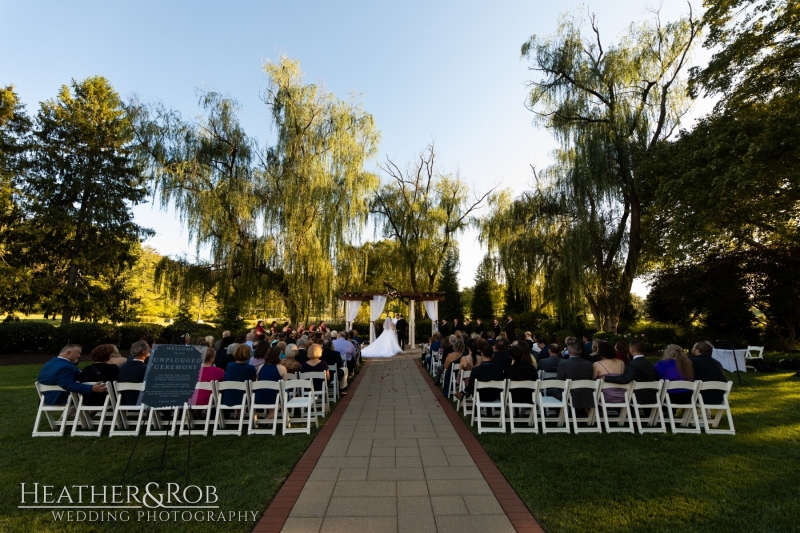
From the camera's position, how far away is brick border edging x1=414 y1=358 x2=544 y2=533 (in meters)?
3.27

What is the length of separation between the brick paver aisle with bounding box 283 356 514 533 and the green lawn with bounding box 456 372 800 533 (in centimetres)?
45

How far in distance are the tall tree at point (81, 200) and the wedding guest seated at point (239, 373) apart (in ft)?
58.2

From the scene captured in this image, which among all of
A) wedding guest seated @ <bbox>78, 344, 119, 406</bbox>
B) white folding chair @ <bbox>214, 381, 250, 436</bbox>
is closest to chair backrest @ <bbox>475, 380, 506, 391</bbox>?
white folding chair @ <bbox>214, 381, 250, 436</bbox>

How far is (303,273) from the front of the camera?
17812 millimetres

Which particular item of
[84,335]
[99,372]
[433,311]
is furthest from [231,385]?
[84,335]

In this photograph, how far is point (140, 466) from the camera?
4570 millimetres

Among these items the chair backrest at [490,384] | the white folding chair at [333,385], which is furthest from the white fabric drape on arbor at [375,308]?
the chair backrest at [490,384]

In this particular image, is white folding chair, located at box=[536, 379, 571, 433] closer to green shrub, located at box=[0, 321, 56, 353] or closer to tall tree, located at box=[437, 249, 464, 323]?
green shrub, located at box=[0, 321, 56, 353]

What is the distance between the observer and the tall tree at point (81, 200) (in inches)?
783

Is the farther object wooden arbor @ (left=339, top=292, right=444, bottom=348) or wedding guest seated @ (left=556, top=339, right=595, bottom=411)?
wooden arbor @ (left=339, top=292, right=444, bottom=348)

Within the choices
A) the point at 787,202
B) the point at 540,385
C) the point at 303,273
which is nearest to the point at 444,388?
the point at 540,385

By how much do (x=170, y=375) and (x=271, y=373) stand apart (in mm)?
2154

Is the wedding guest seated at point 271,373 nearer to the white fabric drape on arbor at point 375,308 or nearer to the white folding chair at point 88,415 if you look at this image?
the white folding chair at point 88,415

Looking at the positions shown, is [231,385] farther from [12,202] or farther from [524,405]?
[12,202]
